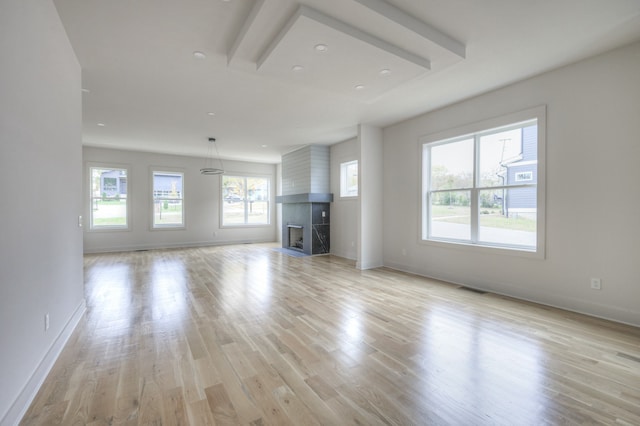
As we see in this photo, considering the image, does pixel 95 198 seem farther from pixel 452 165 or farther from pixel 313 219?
pixel 452 165

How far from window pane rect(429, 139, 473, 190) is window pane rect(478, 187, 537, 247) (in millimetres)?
421

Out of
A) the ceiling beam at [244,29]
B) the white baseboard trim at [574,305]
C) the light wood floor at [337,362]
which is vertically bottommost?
the light wood floor at [337,362]

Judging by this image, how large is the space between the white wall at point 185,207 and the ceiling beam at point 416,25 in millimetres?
7942

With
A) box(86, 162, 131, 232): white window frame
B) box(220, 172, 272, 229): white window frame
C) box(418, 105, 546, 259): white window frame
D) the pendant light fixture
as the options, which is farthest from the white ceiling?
box(220, 172, 272, 229): white window frame

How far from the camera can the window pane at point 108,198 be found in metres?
7.68

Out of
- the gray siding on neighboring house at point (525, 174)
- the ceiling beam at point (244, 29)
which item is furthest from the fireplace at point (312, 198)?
the ceiling beam at point (244, 29)

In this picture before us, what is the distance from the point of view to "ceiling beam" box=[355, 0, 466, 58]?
89.1 inches

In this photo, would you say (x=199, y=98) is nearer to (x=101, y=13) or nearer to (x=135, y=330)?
(x=101, y=13)

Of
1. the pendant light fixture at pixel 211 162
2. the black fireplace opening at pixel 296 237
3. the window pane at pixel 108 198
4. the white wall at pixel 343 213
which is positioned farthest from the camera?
the black fireplace opening at pixel 296 237

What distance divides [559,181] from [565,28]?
1665 millimetres

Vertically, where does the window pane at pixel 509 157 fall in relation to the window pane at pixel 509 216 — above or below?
above

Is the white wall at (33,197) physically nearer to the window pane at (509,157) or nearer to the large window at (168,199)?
the window pane at (509,157)

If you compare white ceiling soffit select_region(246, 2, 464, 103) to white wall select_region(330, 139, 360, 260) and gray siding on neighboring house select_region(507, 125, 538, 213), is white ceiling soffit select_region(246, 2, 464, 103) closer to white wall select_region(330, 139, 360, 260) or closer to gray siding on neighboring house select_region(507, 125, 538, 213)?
gray siding on neighboring house select_region(507, 125, 538, 213)

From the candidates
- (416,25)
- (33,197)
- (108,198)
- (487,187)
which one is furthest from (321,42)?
(108,198)
